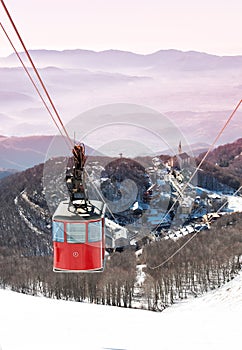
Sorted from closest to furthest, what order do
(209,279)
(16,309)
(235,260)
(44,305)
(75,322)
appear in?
(75,322), (16,309), (44,305), (209,279), (235,260)

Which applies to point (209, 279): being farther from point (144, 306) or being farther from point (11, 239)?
point (11, 239)

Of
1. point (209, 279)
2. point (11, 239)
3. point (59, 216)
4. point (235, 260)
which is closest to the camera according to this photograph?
point (59, 216)

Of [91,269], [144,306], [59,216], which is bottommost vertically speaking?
[144,306]

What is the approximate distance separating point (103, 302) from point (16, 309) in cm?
4420

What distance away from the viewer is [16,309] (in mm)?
60812

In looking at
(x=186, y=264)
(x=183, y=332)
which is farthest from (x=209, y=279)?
(x=183, y=332)

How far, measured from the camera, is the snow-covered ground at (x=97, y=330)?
128 feet

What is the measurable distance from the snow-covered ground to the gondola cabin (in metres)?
19.3

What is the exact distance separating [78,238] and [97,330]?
30.0 meters

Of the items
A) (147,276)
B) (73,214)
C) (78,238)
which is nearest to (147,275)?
(147,276)

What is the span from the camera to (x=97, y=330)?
47.3m

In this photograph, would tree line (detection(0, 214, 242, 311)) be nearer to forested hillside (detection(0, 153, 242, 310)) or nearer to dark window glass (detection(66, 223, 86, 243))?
forested hillside (detection(0, 153, 242, 310))

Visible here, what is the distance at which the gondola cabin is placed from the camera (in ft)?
64.6

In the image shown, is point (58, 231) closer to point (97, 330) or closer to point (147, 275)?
point (97, 330)
